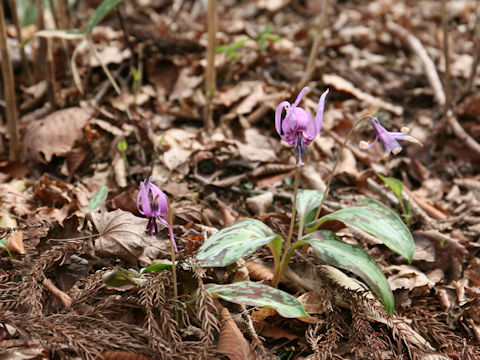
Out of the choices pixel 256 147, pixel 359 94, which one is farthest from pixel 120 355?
pixel 359 94

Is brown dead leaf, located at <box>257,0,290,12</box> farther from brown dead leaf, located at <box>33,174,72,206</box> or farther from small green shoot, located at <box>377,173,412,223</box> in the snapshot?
brown dead leaf, located at <box>33,174,72,206</box>

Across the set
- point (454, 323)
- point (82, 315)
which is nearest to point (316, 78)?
point (454, 323)

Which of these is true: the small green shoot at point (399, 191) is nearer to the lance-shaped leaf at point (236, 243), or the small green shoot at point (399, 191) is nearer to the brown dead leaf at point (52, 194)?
the lance-shaped leaf at point (236, 243)

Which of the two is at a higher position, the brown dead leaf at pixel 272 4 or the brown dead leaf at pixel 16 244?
the brown dead leaf at pixel 272 4

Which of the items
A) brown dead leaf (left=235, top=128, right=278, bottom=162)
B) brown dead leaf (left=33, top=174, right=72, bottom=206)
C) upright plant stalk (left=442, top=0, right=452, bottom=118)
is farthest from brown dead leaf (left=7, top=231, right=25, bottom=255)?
upright plant stalk (left=442, top=0, right=452, bottom=118)

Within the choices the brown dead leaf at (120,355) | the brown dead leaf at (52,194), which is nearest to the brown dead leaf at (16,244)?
the brown dead leaf at (52,194)

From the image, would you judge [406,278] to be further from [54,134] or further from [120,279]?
[54,134]
